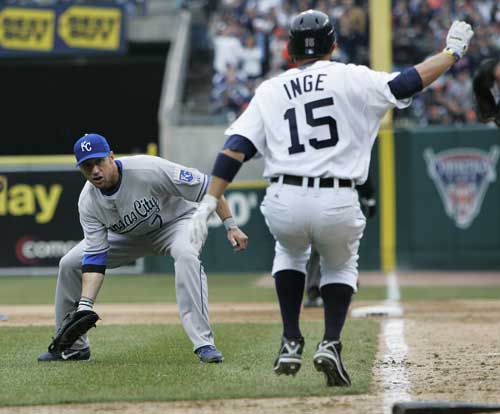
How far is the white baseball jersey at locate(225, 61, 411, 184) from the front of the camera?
17.0ft

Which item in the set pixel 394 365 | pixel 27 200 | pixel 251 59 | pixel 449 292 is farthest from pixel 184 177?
pixel 251 59

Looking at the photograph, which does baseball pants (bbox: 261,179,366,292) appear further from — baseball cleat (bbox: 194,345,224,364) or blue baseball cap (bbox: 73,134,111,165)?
blue baseball cap (bbox: 73,134,111,165)

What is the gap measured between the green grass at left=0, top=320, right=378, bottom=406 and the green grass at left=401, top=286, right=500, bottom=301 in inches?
160

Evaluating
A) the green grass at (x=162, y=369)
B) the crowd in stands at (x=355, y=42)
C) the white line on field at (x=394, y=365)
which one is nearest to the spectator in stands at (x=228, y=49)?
the crowd in stands at (x=355, y=42)

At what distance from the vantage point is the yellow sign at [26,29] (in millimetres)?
20234

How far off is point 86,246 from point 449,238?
10.8 metres

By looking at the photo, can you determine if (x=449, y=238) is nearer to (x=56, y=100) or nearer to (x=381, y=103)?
(x=56, y=100)

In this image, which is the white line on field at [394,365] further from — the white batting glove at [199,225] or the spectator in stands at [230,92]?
the spectator in stands at [230,92]

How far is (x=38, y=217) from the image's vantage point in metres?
16.9

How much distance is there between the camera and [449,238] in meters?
16.7

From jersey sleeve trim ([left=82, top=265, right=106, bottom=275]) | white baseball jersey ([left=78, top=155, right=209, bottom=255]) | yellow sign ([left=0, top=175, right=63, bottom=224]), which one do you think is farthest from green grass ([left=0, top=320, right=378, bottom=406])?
yellow sign ([left=0, top=175, right=63, bottom=224])

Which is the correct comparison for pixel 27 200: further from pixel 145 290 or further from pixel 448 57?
pixel 448 57

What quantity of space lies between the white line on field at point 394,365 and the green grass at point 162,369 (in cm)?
11

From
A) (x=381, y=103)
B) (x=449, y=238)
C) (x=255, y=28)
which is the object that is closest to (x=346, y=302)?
(x=381, y=103)
